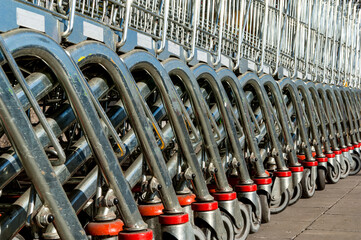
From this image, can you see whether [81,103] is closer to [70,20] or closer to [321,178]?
[70,20]

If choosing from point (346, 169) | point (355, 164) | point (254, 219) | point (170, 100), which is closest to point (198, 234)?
point (170, 100)

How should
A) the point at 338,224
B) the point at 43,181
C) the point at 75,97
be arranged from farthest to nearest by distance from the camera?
the point at 338,224
the point at 75,97
the point at 43,181

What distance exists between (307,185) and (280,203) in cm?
79

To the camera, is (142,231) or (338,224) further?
(338,224)

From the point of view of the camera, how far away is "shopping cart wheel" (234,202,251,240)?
407cm

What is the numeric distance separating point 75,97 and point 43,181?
1.53ft

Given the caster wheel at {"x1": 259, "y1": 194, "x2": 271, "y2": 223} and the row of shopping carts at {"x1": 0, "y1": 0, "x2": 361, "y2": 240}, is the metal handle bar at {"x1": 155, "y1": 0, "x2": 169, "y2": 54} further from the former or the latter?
the caster wheel at {"x1": 259, "y1": 194, "x2": 271, "y2": 223}

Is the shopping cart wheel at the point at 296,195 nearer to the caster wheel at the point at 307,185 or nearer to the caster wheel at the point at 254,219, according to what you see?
the caster wheel at the point at 307,185

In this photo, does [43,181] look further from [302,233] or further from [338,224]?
[338,224]

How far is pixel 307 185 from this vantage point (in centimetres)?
605

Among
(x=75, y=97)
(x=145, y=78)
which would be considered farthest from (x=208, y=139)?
(x=75, y=97)

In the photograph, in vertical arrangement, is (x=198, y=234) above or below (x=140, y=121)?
below

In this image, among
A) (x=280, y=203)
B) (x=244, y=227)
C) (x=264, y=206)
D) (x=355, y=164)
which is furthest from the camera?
(x=355, y=164)

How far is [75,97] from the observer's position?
2.53m
